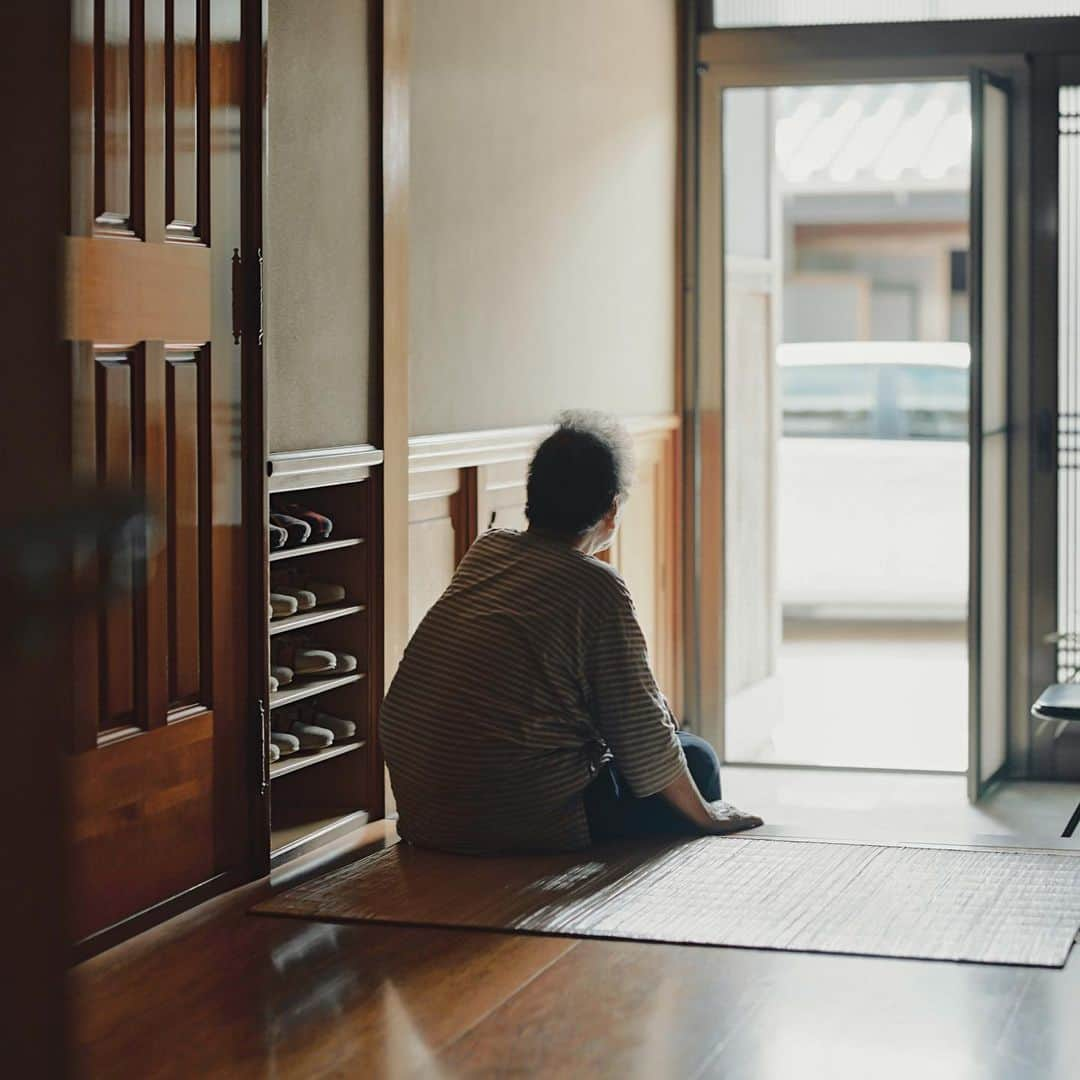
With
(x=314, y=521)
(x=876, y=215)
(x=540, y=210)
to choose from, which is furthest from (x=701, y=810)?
(x=876, y=215)

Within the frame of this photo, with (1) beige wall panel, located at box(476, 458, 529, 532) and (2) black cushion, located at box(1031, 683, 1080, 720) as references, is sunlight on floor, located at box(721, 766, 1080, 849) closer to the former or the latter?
(2) black cushion, located at box(1031, 683, 1080, 720)

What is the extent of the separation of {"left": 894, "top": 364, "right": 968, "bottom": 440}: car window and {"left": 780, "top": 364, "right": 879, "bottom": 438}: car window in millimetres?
209

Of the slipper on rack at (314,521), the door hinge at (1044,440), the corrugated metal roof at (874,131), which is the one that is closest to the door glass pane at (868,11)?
the door hinge at (1044,440)

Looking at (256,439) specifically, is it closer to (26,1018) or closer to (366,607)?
(366,607)

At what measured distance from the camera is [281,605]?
311 cm

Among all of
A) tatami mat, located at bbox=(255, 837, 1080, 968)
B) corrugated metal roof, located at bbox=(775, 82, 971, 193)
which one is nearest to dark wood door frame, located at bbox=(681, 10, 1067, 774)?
tatami mat, located at bbox=(255, 837, 1080, 968)

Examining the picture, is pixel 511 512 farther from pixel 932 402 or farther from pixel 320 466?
pixel 932 402

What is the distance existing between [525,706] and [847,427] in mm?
7615

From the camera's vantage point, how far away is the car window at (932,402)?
10172mm

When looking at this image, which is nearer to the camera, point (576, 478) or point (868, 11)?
point (576, 478)

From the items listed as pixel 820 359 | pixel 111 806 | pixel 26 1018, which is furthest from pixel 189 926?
pixel 820 359

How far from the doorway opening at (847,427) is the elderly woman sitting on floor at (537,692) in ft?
7.80

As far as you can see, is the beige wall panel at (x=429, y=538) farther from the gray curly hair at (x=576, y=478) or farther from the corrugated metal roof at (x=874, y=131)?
the corrugated metal roof at (x=874, y=131)

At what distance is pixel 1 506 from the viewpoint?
0.49 metres
